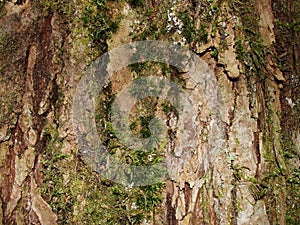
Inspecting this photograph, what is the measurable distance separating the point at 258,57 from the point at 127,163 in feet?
2.12

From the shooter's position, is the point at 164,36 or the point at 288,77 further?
the point at 288,77

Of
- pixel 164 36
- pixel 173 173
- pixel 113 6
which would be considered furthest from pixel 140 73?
pixel 173 173

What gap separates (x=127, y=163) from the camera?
1407mm

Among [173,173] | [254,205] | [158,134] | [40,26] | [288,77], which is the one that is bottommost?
[254,205]

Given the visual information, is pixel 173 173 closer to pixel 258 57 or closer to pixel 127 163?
pixel 127 163

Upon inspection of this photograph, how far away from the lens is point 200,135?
1.39m

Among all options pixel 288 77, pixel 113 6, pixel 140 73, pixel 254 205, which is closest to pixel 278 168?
pixel 254 205

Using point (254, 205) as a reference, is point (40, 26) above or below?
above

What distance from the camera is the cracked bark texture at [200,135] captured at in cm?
138

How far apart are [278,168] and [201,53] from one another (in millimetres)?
531

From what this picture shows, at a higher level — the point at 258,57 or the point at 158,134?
the point at 258,57

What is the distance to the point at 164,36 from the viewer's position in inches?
56.1

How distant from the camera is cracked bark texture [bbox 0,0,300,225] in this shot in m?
1.38

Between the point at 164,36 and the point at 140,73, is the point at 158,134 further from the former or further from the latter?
the point at 164,36
